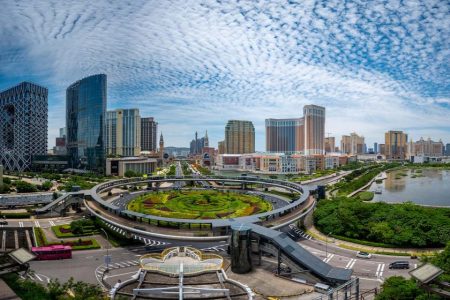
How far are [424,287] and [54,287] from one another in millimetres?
15038

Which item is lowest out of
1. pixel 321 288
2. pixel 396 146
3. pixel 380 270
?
pixel 380 270

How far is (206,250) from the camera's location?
2558cm

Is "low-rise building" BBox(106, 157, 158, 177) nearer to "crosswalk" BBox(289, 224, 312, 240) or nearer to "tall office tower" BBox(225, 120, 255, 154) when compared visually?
"tall office tower" BBox(225, 120, 255, 154)

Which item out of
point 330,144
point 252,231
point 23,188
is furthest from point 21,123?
point 330,144

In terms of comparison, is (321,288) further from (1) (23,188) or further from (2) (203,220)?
(1) (23,188)

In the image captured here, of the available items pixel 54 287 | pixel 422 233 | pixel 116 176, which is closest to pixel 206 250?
pixel 54 287

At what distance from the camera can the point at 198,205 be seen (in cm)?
4128

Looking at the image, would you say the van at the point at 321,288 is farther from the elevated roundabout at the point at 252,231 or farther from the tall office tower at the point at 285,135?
the tall office tower at the point at 285,135

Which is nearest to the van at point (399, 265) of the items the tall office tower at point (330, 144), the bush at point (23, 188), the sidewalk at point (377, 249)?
the sidewalk at point (377, 249)

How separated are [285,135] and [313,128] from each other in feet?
58.9

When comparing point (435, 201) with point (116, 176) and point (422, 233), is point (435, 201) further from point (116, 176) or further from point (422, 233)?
point (116, 176)

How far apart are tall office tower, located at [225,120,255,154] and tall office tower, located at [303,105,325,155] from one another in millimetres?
28724

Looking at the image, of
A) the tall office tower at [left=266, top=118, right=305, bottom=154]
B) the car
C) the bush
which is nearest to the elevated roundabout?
the car

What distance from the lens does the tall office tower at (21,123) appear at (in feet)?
286
